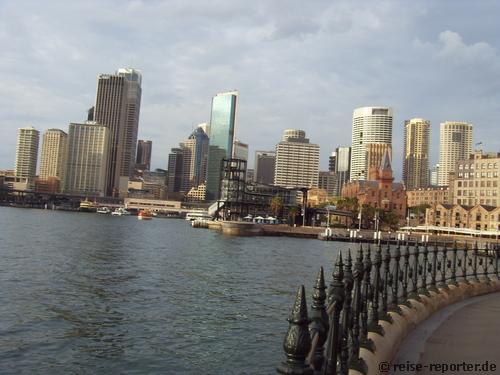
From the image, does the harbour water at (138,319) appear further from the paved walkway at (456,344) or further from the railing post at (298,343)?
the railing post at (298,343)

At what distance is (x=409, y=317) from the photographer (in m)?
9.52

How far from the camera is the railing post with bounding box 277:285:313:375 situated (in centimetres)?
368

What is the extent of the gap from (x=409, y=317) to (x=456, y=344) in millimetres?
1195

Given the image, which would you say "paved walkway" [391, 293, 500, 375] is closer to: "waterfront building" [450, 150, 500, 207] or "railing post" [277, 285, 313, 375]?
"railing post" [277, 285, 313, 375]

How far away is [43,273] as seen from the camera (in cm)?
2730

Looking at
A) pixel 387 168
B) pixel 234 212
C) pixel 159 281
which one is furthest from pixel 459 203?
pixel 159 281

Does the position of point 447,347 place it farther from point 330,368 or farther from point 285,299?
point 285,299

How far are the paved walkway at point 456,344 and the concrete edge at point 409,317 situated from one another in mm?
142

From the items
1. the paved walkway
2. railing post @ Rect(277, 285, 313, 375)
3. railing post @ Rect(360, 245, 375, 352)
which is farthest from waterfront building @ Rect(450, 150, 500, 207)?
railing post @ Rect(277, 285, 313, 375)

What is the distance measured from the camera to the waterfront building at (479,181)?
14381 centimetres

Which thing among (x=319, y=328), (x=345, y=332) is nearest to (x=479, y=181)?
(x=345, y=332)

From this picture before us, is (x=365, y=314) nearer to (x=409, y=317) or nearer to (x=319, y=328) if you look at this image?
(x=409, y=317)

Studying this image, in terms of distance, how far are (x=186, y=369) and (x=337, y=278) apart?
27.2 feet

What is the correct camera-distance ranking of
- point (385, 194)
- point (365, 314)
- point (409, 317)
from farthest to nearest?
1. point (385, 194)
2. point (409, 317)
3. point (365, 314)
